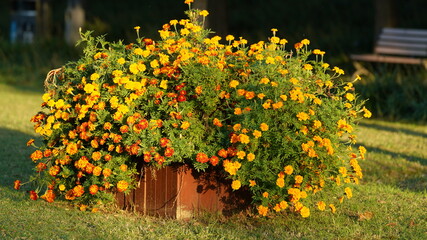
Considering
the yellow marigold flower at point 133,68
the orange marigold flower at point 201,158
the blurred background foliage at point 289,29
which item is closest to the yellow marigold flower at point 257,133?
the orange marigold flower at point 201,158

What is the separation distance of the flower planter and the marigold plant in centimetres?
9

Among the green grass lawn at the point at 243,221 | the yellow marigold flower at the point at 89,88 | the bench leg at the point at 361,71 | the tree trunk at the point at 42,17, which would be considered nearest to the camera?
the green grass lawn at the point at 243,221

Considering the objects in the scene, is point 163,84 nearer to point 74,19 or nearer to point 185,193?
point 185,193

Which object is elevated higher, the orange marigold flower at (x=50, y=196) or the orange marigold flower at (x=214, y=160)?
the orange marigold flower at (x=214, y=160)

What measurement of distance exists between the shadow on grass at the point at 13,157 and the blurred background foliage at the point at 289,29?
477 centimetres

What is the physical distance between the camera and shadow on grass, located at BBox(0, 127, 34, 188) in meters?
6.32

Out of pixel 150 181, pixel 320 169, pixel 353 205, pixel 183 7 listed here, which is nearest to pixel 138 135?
pixel 150 181

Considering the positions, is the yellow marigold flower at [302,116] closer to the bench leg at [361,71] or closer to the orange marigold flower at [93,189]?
the orange marigold flower at [93,189]

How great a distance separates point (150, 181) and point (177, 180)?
22cm

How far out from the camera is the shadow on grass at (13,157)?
6320mm

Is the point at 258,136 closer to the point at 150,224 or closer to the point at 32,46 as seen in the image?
the point at 150,224

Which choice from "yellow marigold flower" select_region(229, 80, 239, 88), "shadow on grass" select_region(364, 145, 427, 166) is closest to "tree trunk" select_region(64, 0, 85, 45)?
"shadow on grass" select_region(364, 145, 427, 166)

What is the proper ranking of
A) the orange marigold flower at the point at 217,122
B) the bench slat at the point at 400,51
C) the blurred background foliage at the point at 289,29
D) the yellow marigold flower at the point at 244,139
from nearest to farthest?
the yellow marigold flower at the point at 244,139
the orange marigold flower at the point at 217,122
the blurred background foliage at the point at 289,29
the bench slat at the point at 400,51

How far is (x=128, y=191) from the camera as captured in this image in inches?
197
